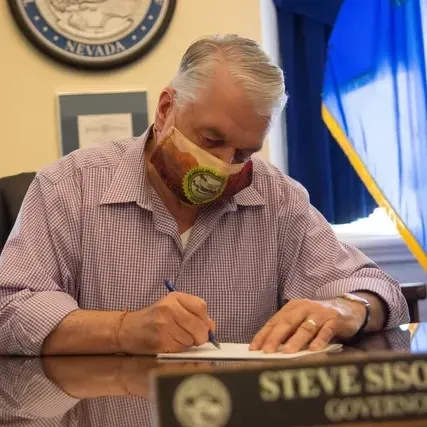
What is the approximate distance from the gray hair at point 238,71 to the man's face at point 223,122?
2 cm

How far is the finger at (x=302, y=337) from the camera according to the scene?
1284mm

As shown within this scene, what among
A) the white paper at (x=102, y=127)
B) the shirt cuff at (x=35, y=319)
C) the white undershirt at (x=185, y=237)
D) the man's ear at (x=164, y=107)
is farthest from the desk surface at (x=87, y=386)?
the white paper at (x=102, y=127)

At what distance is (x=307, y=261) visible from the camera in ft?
5.87

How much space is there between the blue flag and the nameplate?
2.51 meters

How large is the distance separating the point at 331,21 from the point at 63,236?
6.14 ft

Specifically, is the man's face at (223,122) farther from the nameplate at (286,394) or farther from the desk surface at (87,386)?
the nameplate at (286,394)

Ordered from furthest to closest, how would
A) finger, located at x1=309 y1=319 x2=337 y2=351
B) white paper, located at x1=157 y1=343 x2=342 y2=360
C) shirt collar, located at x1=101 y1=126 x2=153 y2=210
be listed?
shirt collar, located at x1=101 y1=126 x2=153 y2=210, finger, located at x1=309 y1=319 x2=337 y2=351, white paper, located at x1=157 y1=343 x2=342 y2=360

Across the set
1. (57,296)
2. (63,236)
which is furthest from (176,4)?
(57,296)

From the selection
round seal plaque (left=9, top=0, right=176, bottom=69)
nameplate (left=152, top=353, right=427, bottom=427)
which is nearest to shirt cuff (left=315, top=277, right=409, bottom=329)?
nameplate (left=152, top=353, right=427, bottom=427)

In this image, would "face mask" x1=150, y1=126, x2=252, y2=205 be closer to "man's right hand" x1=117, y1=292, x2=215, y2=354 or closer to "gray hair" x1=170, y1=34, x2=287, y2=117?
"gray hair" x1=170, y1=34, x2=287, y2=117

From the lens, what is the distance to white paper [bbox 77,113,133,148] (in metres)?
2.79

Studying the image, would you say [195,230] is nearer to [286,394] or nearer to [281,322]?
[281,322]

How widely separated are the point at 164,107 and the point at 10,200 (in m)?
0.53

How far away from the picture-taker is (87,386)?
1.10 metres
